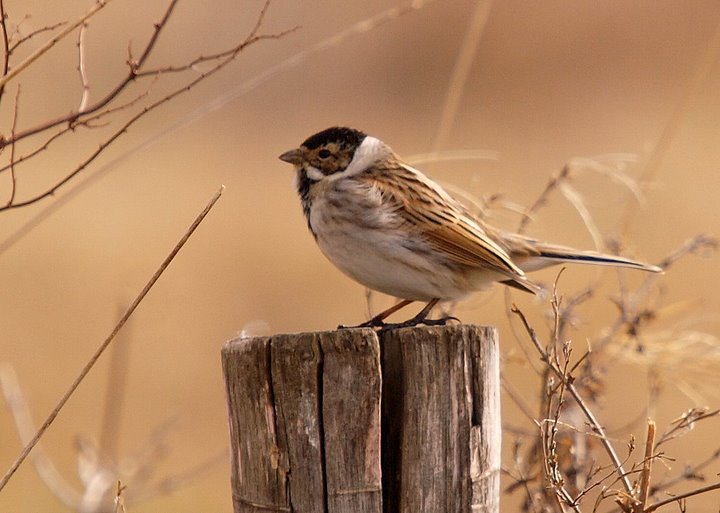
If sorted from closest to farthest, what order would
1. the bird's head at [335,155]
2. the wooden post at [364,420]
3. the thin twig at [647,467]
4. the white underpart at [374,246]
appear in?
the wooden post at [364,420] < the thin twig at [647,467] < the white underpart at [374,246] < the bird's head at [335,155]

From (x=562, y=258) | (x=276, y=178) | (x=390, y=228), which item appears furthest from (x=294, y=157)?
(x=276, y=178)

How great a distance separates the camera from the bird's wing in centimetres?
546

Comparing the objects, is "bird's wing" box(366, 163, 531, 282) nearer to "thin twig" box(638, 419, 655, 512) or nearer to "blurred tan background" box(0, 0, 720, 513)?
"blurred tan background" box(0, 0, 720, 513)

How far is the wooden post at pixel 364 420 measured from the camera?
3381 mm

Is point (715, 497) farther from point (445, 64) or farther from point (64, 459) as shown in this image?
point (445, 64)

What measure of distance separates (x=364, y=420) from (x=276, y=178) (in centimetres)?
1324

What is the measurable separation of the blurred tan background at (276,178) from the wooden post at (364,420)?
311 cm

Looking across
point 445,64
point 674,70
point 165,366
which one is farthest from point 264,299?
point 674,70

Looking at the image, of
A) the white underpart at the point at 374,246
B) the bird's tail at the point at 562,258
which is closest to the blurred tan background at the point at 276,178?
the bird's tail at the point at 562,258

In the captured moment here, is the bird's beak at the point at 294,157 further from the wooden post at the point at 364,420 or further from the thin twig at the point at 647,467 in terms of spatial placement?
the thin twig at the point at 647,467

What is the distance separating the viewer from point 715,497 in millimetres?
9578

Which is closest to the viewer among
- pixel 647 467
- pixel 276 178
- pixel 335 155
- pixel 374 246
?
pixel 647 467

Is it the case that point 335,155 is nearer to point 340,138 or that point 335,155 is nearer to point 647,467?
point 340,138

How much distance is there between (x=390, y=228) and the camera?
5379 millimetres
